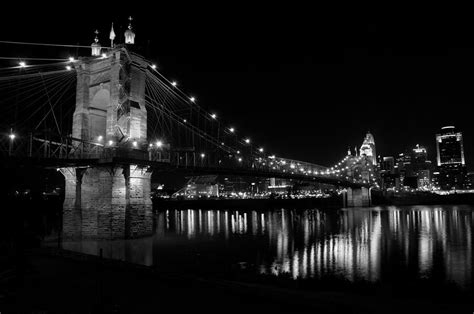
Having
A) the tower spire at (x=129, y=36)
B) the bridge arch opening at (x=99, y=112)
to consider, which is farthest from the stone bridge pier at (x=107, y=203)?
the tower spire at (x=129, y=36)

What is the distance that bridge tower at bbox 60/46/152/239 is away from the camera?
85.4ft

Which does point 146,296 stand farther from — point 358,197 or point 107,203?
point 358,197

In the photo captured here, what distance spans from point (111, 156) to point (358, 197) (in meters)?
78.7

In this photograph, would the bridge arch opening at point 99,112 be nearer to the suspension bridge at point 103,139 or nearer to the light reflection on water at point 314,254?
the suspension bridge at point 103,139

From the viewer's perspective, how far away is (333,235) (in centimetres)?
3431

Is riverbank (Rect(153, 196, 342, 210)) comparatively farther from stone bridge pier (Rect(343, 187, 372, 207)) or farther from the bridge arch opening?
the bridge arch opening

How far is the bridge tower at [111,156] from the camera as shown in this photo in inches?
1025

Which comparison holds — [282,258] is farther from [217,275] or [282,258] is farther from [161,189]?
[161,189]

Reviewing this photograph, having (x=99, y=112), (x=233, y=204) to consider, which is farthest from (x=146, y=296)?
(x=233, y=204)

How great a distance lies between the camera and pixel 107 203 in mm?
26031

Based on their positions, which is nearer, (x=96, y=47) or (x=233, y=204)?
(x=96, y=47)

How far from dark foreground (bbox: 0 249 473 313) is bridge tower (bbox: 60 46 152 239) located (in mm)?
13757

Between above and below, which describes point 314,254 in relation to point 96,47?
below

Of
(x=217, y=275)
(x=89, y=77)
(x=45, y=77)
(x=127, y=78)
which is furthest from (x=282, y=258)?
(x=45, y=77)
